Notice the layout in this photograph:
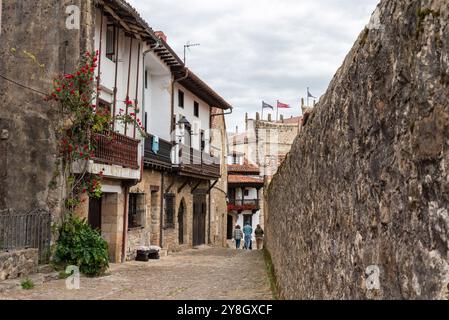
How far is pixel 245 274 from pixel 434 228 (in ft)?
35.0

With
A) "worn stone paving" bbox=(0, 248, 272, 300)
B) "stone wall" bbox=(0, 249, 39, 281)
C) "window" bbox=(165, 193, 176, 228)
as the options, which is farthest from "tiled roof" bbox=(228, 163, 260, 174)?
"stone wall" bbox=(0, 249, 39, 281)

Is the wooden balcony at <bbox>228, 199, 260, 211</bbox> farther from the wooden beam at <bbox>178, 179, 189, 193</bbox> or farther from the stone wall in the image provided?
the stone wall

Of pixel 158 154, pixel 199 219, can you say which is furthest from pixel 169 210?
pixel 199 219

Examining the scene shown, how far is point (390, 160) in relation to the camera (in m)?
2.53

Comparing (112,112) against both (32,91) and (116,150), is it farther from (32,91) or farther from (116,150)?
(32,91)

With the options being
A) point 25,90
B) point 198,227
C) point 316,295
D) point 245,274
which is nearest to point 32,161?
point 25,90

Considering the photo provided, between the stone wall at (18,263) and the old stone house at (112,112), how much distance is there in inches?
51.7

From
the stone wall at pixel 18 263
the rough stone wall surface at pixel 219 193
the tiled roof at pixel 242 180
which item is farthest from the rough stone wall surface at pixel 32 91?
the tiled roof at pixel 242 180

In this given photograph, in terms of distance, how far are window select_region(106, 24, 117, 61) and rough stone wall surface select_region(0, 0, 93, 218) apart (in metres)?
1.89

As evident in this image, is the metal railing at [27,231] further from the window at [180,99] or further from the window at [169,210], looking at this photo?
the window at [180,99]

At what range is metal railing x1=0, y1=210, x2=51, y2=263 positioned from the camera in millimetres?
9953

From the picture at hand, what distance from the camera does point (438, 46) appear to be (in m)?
2.01
